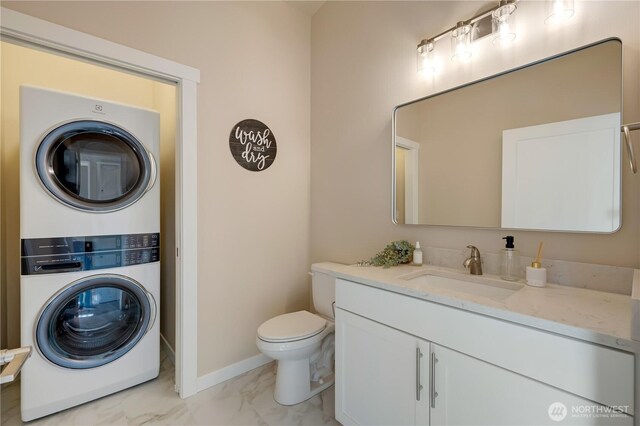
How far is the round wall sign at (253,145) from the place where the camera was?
206 cm

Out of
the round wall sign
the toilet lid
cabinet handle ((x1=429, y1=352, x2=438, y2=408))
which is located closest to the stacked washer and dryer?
the round wall sign

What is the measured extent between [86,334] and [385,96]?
8.09 ft

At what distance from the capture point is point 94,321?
1.81 metres

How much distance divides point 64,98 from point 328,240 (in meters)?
1.93

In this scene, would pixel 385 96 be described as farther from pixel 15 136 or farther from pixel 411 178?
pixel 15 136

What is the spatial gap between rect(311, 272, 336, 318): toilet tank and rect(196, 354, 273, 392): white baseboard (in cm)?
65

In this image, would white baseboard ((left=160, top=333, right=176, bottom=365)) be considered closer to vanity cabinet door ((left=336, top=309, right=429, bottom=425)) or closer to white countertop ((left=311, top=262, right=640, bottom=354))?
vanity cabinet door ((left=336, top=309, right=429, bottom=425))

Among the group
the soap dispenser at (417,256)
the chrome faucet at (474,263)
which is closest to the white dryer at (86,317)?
the soap dispenser at (417,256)

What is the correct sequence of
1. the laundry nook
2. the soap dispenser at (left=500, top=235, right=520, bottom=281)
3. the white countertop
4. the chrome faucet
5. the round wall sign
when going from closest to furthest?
the white countertop
the laundry nook
the soap dispenser at (left=500, top=235, right=520, bottom=281)
the chrome faucet
the round wall sign

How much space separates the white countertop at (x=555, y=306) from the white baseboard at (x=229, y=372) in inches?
52.1

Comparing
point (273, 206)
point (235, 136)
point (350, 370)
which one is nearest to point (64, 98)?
point (235, 136)

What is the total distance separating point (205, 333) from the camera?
6.38 ft

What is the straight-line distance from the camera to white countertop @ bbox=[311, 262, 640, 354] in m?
0.73

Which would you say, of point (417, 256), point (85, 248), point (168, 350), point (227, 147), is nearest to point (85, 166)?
point (85, 248)
